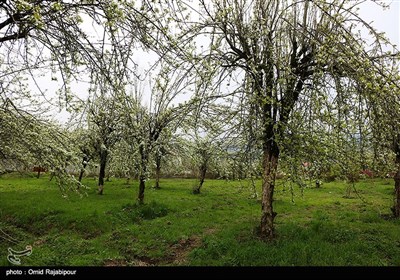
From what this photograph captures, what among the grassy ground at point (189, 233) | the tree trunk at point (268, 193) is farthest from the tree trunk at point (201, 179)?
the tree trunk at point (268, 193)

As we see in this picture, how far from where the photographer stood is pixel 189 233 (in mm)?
12367

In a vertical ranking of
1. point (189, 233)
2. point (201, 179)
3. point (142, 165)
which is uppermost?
point (142, 165)

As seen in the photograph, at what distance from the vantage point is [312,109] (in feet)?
26.1

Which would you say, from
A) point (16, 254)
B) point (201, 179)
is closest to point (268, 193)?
point (16, 254)

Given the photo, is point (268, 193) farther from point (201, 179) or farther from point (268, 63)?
point (201, 179)

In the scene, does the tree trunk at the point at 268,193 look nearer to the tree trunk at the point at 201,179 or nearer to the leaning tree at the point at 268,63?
the leaning tree at the point at 268,63

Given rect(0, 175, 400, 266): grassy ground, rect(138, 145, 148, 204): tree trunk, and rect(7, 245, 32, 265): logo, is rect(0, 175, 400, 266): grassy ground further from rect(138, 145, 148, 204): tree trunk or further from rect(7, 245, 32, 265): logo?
rect(138, 145, 148, 204): tree trunk

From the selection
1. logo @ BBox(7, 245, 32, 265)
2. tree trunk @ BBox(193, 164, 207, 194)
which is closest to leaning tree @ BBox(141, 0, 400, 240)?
logo @ BBox(7, 245, 32, 265)

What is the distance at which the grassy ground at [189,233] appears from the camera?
9414mm

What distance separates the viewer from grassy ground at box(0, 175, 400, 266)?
9.41 meters
